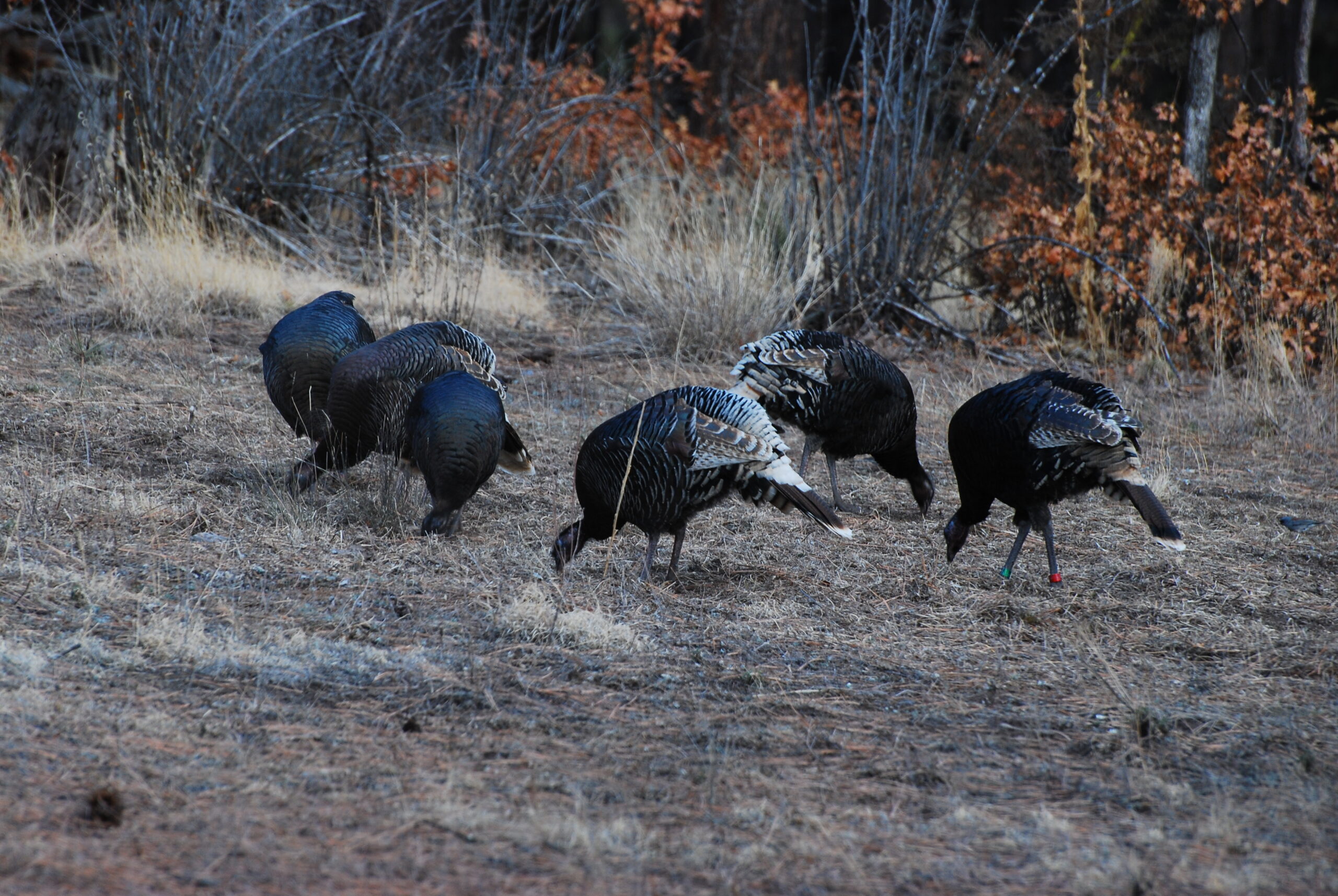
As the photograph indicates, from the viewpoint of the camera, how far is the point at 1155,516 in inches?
182

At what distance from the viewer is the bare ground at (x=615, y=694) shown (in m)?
2.60

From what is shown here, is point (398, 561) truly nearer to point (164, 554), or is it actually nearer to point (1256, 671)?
point (164, 554)

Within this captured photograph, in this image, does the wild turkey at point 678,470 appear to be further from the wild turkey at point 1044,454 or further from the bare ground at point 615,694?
the wild turkey at point 1044,454

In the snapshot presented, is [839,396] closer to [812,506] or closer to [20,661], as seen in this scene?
[812,506]

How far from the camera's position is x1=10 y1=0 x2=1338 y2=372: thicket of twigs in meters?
9.12

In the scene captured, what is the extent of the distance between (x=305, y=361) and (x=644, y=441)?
5.69 feet

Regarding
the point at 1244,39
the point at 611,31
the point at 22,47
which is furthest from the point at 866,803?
the point at 611,31

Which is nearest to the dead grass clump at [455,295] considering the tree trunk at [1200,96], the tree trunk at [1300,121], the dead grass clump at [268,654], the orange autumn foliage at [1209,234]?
the orange autumn foliage at [1209,234]

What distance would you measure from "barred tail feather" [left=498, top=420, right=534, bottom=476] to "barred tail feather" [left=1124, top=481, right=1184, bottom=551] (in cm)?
251

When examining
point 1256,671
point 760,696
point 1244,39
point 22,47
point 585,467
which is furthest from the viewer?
point 22,47

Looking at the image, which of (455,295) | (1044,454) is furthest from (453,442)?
(455,295)

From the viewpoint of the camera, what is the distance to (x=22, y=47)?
15.0 metres

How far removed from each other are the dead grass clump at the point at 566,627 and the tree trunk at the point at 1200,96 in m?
8.50

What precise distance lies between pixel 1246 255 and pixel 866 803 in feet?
25.2
